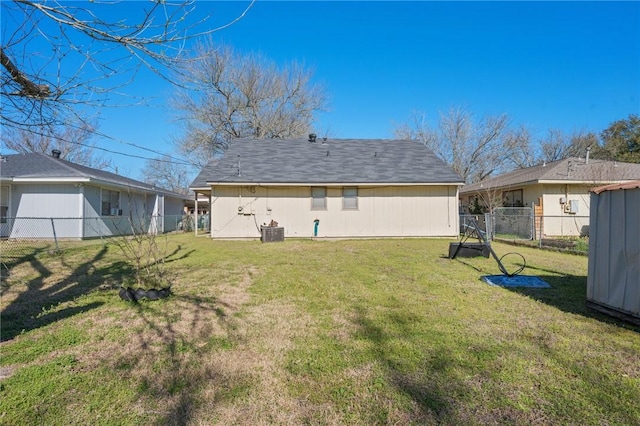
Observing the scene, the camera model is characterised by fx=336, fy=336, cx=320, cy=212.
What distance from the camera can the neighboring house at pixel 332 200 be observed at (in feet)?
45.3

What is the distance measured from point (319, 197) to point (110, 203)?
1015 cm

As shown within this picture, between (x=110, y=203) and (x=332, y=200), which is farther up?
(x=332, y=200)

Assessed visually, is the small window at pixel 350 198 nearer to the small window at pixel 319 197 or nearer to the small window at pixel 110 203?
the small window at pixel 319 197

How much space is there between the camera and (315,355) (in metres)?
3.10

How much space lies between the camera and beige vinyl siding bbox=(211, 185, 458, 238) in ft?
45.4

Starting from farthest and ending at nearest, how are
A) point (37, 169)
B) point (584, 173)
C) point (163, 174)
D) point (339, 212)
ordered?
1. point (163, 174)
2. point (584, 173)
3. point (339, 212)
4. point (37, 169)

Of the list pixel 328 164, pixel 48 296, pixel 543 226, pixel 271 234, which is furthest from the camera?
pixel 328 164

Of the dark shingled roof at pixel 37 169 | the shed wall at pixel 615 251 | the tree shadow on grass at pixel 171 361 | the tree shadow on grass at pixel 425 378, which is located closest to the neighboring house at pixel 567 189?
Result: the shed wall at pixel 615 251

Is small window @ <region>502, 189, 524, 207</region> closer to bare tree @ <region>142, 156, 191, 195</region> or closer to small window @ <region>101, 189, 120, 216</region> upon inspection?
small window @ <region>101, 189, 120, 216</region>

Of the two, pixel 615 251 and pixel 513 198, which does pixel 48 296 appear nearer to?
pixel 615 251

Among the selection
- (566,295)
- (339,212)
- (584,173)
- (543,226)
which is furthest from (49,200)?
(584,173)

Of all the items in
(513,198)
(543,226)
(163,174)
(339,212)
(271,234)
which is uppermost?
(163,174)

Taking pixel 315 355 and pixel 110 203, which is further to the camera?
pixel 110 203

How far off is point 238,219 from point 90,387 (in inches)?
452
